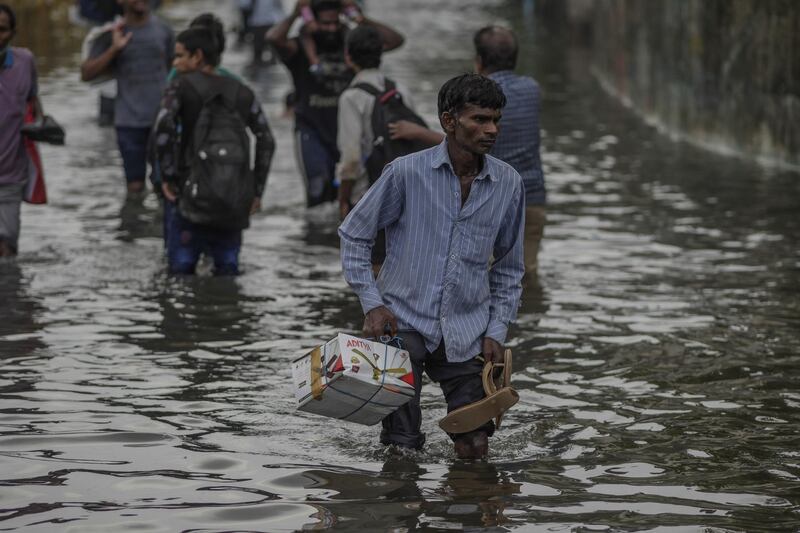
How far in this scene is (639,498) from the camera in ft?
20.4

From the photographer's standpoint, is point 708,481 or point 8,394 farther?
point 8,394

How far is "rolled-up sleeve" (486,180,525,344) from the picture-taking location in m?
6.43

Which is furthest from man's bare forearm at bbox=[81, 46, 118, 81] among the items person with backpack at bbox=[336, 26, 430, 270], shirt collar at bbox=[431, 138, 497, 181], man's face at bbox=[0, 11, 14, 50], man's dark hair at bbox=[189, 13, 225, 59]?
shirt collar at bbox=[431, 138, 497, 181]

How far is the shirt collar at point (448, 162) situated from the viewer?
20.4 feet

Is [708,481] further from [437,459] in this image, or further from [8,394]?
[8,394]

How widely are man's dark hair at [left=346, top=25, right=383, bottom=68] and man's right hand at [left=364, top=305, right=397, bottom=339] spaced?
11.4 feet

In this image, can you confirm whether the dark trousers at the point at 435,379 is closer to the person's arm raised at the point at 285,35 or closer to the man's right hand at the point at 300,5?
the person's arm raised at the point at 285,35

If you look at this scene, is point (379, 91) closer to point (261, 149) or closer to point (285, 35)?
point (261, 149)

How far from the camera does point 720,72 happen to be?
16.4 metres

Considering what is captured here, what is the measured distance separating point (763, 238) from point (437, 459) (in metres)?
5.96

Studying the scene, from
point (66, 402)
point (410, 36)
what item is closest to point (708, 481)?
point (66, 402)

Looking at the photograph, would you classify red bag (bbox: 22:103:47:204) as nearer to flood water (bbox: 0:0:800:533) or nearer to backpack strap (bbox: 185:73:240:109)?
flood water (bbox: 0:0:800:533)

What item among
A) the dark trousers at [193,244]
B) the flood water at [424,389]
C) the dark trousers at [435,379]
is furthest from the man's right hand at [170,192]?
the dark trousers at [435,379]

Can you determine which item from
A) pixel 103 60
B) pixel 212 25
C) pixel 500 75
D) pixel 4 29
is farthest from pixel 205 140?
pixel 103 60
